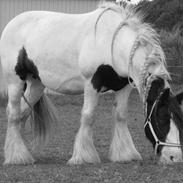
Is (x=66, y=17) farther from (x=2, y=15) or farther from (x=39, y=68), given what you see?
(x=2, y=15)

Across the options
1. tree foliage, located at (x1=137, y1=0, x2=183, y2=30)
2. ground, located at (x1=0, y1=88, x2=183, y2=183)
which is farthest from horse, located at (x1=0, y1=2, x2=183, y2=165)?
tree foliage, located at (x1=137, y1=0, x2=183, y2=30)

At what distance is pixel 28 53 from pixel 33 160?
141 centimetres

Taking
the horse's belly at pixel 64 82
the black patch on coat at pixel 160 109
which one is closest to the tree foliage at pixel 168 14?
the horse's belly at pixel 64 82

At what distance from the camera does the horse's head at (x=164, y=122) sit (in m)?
6.39

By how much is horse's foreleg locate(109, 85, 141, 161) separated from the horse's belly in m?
0.51

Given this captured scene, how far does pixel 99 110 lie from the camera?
1683 centimetres

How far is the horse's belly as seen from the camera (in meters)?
7.46

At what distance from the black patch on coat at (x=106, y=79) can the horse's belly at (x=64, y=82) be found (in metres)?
0.26

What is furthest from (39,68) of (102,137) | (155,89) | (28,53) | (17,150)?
(102,137)

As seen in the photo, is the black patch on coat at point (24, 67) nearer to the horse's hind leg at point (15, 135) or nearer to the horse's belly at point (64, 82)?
the horse's hind leg at point (15, 135)

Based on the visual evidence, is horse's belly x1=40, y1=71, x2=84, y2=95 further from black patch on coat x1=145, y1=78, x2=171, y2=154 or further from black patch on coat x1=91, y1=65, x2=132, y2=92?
black patch on coat x1=145, y1=78, x2=171, y2=154

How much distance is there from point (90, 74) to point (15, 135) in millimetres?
1564

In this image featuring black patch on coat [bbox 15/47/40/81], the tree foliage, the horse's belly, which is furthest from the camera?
the tree foliage

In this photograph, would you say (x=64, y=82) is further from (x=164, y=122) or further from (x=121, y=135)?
(x=164, y=122)
